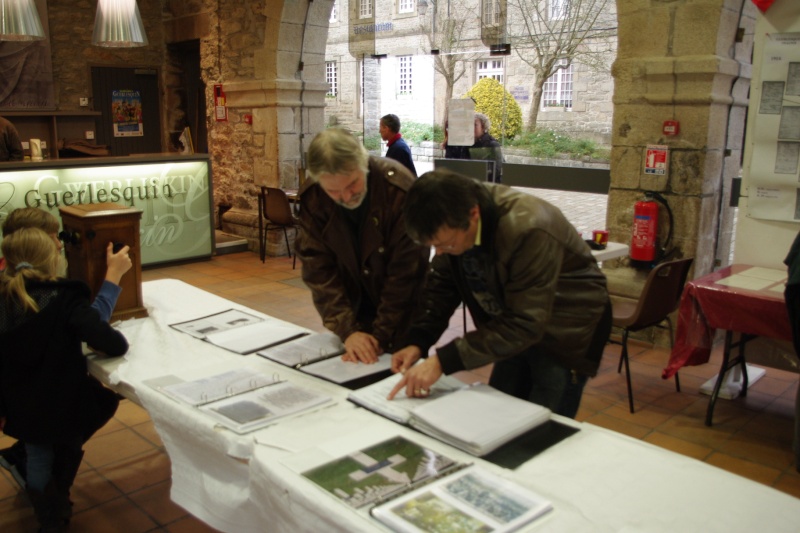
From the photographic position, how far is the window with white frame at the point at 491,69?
678 centimetres

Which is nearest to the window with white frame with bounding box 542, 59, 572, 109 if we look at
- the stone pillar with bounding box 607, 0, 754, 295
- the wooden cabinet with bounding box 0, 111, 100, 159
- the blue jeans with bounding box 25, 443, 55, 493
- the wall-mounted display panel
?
the stone pillar with bounding box 607, 0, 754, 295

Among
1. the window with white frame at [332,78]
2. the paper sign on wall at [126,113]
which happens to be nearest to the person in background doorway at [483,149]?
the window with white frame at [332,78]

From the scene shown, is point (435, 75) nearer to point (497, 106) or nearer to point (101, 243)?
point (497, 106)

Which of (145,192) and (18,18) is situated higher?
(18,18)

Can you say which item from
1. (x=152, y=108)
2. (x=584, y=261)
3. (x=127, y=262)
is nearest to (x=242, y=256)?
(x=152, y=108)

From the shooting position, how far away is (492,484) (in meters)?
1.40

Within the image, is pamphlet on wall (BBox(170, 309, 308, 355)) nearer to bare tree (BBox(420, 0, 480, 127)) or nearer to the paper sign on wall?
bare tree (BBox(420, 0, 480, 127))

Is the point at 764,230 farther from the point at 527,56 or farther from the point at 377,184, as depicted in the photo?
the point at 527,56

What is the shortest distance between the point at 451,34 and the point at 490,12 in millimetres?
A: 681

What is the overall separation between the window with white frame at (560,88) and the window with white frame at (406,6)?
6.00 feet

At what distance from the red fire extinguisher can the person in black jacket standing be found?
3.40 meters

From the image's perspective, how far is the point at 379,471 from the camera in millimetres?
1455

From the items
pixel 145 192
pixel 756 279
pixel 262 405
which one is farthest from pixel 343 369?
pixel 145 192

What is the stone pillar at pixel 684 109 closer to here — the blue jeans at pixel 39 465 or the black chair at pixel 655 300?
the black chair at pixel 655 300
